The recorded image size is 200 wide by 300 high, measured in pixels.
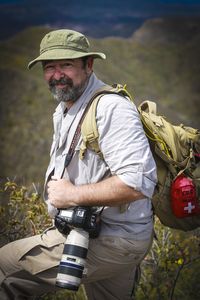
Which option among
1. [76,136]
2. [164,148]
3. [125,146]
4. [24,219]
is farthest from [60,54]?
[24,219]

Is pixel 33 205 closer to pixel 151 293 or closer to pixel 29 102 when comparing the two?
pixel 151 293

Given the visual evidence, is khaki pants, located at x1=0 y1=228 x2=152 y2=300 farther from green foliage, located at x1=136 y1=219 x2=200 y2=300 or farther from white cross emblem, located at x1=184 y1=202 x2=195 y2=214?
green foliage, located at x1=136 y1=219 x2=200 y2=300

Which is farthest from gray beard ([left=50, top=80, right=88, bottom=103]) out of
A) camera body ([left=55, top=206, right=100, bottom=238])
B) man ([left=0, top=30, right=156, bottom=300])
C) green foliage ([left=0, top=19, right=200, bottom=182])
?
green foliage ([left=0, top=19, right=200, bottom=182])

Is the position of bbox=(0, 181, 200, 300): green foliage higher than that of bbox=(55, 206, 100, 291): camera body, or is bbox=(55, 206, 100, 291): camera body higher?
bbox=(55, 206, 100, 291): camera body

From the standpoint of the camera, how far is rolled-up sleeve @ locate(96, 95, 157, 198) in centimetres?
248

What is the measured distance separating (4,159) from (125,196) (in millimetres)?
17908

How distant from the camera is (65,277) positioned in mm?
→ 2535

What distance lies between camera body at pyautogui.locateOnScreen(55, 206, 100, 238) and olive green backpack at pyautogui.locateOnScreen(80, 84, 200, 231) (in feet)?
0.82

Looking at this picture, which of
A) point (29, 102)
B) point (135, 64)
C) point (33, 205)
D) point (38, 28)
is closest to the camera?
point (33, 205)

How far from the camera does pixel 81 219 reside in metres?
2.58

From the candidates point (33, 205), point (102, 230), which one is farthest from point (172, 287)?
point (102, 230)

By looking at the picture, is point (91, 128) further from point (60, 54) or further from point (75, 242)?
point (75, 242)

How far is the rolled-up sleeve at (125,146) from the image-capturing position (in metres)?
2.48

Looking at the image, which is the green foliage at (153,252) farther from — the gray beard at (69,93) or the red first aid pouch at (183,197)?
the gray beard at (69,93)
